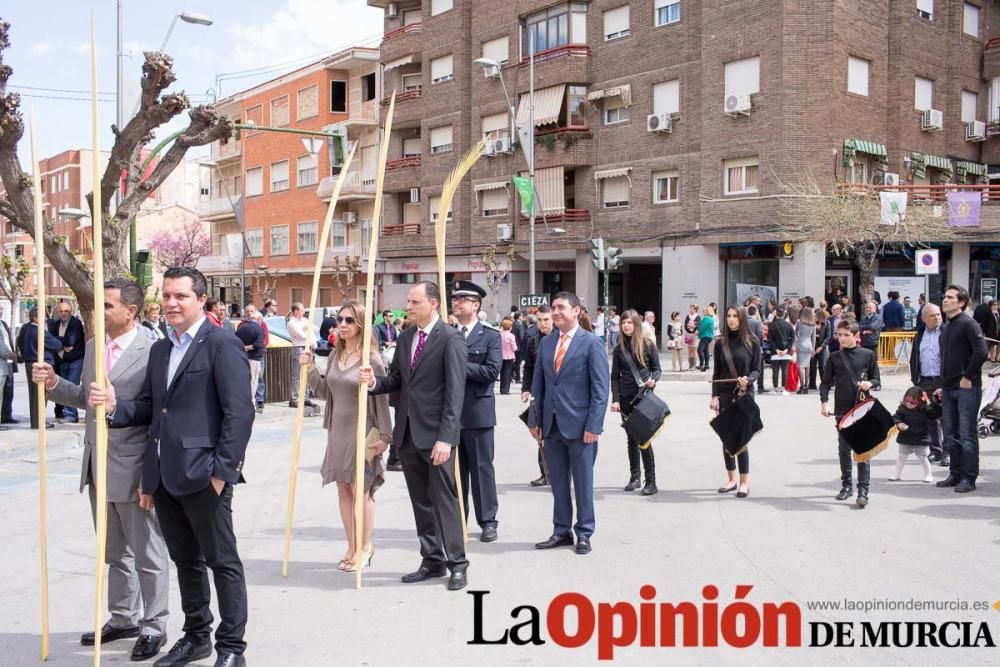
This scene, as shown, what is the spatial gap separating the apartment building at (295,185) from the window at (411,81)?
8.03 ft

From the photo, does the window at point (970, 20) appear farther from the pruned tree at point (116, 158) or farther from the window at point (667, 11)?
the pruned tree at point (116, 158)

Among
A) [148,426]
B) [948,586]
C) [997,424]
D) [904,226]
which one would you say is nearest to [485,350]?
[148,426]

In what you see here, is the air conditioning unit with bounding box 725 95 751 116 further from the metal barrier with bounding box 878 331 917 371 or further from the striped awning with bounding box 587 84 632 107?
the metal barrier with bounding box 878 331 917 371

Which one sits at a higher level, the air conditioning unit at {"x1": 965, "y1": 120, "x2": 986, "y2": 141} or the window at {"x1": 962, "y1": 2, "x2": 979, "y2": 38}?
the window at {"x1": 962, "y1": 2, "x2": 979, "y2": 38}

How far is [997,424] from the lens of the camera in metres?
12.1

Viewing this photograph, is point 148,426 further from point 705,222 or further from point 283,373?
point 705,222

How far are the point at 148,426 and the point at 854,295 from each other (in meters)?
28.4

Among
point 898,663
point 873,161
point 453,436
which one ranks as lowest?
point 898,663

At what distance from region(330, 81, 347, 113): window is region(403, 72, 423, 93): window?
17.1 feet

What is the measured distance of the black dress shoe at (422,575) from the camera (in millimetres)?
6227

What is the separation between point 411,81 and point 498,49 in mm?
6614

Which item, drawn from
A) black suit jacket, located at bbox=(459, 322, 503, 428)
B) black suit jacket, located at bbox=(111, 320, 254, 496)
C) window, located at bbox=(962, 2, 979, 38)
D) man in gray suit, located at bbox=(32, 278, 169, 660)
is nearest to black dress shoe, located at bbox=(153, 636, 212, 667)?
man in gray suit, located at bbox=(32, 278, 169, 660)

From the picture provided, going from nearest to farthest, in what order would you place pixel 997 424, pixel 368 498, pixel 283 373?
1. pixel 368 498
2. pixel 997 424
3. pixel 283 373

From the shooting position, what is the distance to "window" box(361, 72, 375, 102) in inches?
1791
